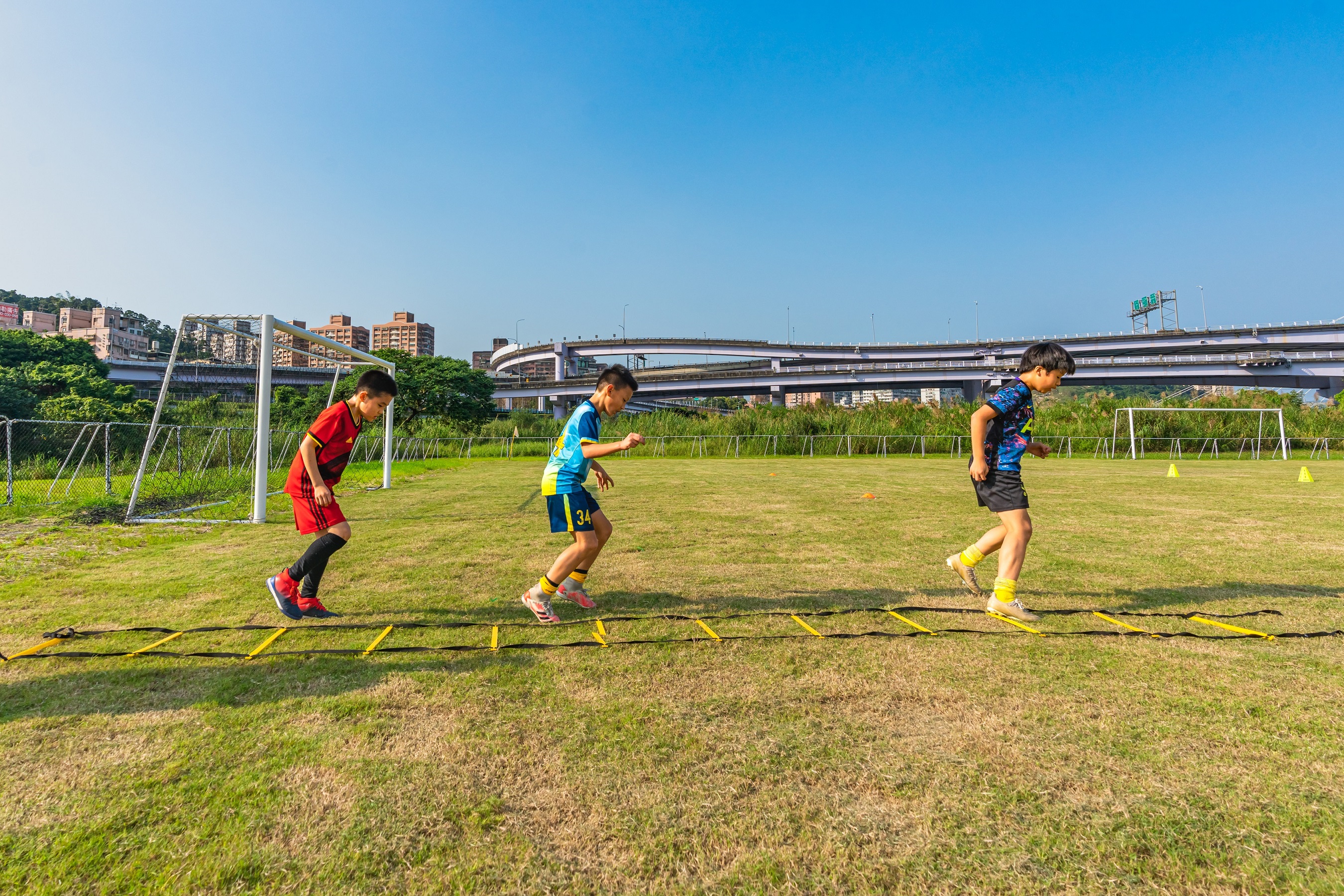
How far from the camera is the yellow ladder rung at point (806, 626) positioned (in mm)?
4137

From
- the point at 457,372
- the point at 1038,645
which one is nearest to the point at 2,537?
the point at 1038,645

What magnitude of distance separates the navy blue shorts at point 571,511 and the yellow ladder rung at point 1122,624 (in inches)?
141

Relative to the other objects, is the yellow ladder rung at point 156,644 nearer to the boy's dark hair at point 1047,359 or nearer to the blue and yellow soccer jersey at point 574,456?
the blue and yellow soccer jersey at point 574,456

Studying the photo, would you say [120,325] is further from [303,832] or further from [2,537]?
[303,832]

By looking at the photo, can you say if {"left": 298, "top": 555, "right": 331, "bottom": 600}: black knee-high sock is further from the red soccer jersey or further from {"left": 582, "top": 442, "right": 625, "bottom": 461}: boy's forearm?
{"left": 582, "top": 442, "right": 625, "bottom": 461}: boy's forearm

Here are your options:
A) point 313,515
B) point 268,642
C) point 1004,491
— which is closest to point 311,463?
point 313,515

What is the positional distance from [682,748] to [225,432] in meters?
17.3

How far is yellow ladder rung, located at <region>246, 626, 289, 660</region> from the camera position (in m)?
3.75

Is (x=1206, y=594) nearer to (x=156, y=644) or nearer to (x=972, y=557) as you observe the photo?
(x=972, y=557)

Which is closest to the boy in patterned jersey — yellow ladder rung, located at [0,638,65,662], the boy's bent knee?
the boy's bent knee

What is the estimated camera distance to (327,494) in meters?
4.45

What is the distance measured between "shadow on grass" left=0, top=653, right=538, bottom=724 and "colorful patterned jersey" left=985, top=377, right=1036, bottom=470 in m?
3.57

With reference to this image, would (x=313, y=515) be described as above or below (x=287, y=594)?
above

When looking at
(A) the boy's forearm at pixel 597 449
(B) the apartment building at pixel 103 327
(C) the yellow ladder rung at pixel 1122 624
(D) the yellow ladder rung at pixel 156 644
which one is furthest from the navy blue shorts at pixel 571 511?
(B) the apartment building at pixel 103 327
